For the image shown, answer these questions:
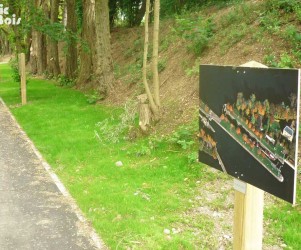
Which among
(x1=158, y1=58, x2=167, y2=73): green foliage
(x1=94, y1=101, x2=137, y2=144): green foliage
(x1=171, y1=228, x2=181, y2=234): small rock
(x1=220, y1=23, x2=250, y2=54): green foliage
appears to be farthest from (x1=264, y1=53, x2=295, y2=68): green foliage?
(x1=158, y1=58, x2=167, y2=73): green foliage

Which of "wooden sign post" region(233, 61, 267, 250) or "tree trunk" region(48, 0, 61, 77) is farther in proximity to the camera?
"tree trunk" region(48, 0, 61, 77)

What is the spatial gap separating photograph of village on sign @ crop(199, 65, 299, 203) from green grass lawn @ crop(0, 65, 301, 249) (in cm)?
206

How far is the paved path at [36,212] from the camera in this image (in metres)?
5.55

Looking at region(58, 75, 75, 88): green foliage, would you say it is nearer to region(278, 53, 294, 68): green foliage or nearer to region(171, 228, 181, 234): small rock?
region(278, 53, 294, 68): green foliage

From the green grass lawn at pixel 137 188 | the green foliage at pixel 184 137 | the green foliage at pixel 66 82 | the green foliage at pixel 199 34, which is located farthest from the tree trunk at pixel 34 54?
the green foliage at pixel 184 137

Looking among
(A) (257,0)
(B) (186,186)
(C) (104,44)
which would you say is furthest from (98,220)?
(C) (104,44)

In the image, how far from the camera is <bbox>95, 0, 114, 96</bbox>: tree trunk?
15.9 m

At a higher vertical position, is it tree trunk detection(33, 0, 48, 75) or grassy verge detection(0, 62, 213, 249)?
tree trunk detection(33, 0, 48, 75)

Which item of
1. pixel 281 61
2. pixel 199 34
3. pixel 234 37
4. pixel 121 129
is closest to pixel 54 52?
pixel 199 34

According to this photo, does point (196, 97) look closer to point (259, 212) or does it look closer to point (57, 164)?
point (57, 164)

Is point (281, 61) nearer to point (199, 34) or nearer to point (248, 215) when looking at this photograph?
point (199, 34)

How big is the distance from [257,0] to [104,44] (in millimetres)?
5860

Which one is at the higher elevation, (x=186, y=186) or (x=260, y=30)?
(x=260, y=30)

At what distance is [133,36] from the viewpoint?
79.3 feet
